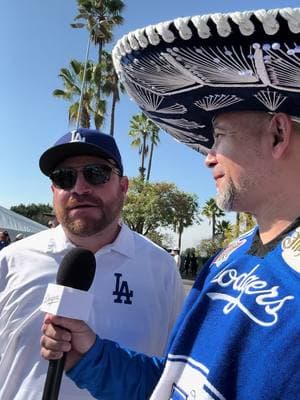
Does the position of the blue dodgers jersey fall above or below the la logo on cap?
below

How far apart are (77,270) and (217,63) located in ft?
2.70

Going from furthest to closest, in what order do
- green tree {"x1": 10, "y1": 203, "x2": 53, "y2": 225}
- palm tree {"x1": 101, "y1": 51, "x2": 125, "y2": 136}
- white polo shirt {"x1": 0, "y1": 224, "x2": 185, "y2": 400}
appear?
green tree {"x1": 10, "y1": 203, "x2": 53, "y2": 225}, palm tree {"x1": 101, "y1": 51, "x2": 125, "y2": 136}, white polo shirt {"x1": 0, "y1": 224, "x2": 185, "y2": 400}

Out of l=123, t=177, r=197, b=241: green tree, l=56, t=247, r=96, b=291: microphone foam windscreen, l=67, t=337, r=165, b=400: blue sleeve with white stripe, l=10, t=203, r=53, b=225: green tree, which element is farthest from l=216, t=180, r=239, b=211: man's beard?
l=10, t=203, r=53, b=225: green tree

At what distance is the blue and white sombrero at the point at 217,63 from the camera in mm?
1271

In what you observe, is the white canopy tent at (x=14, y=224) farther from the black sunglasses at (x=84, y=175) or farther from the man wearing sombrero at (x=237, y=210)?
the man wearing sombrero at (x=237, y=210)

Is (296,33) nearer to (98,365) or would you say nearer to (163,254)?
(98,365)

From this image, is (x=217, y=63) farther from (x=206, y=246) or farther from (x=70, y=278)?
(x=206, y=246)

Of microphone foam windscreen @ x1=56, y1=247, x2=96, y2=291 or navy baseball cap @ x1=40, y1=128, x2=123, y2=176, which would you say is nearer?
microphone foam windscreen @ x1=56, y1=247, x2=96, y2=291

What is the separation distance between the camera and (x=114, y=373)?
1.69 m

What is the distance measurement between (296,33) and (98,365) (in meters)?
1.25

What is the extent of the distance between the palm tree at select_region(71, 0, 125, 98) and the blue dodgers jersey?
2347cm

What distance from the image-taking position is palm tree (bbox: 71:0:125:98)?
24.1 meters

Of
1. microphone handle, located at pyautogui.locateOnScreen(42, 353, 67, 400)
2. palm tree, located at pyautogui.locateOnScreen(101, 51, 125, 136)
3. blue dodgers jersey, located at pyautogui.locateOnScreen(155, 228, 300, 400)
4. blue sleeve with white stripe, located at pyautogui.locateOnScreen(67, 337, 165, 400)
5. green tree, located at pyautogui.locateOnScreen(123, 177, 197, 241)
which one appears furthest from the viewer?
green tree, located at pyautogui.locateOnScreen(123, 177, 197, 241)

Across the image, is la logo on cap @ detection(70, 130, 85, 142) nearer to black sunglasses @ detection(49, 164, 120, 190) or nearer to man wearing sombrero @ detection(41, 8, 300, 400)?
Answer: black sunglasses @ detection(49, 164, 120, 190)
